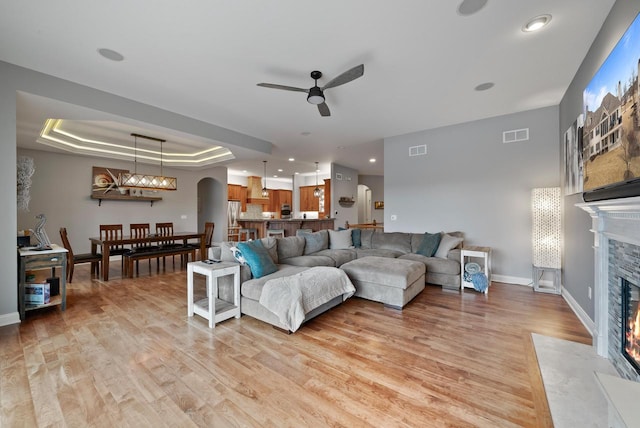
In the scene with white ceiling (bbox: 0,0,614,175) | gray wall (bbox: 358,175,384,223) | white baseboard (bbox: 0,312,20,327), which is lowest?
white baseboard (bbox: 0,312,20,327)

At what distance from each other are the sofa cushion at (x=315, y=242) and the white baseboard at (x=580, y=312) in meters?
3.68

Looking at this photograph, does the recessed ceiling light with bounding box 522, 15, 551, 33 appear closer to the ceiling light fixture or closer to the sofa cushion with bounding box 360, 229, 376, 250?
the sofa cushion with bounding box 360, 229, 376, 250

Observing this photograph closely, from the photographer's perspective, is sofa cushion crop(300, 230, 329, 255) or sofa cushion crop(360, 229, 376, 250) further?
sofa cushion crop(360, 229, 376, 250)

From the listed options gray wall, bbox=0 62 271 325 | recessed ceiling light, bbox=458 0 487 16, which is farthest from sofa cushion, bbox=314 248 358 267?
gray wall, bbox=0 62 271 325

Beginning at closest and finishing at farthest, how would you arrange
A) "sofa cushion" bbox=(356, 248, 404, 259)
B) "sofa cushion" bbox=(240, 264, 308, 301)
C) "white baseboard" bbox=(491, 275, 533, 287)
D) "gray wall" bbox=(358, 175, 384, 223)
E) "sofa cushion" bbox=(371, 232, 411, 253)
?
"sofa cushion" bbox=(240, 264, 308, 301), "white baseboard" bbox=(491, 275, 533, 287), "sofa cushion" bbox=(356, 248, 404, 259), "sofa cushion" bbox=(371, 232, 411, 253), "gray wall" bbox=(358, 175, 384, 223)

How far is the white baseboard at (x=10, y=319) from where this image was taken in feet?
9.40

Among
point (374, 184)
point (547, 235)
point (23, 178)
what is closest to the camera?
point (23, 178)

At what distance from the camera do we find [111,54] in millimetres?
2756

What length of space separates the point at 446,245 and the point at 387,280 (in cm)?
173

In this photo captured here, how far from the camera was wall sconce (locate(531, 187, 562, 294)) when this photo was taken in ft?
12.8

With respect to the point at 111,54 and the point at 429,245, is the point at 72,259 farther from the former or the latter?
the point at 429,245

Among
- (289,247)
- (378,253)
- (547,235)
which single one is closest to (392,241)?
(378,253)

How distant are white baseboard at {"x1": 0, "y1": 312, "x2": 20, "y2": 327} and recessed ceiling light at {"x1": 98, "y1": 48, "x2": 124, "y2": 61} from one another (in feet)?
10.1

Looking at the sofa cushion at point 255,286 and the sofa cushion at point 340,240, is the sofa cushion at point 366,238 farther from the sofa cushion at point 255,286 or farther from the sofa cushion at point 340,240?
the sofa cushion at point 255,286
